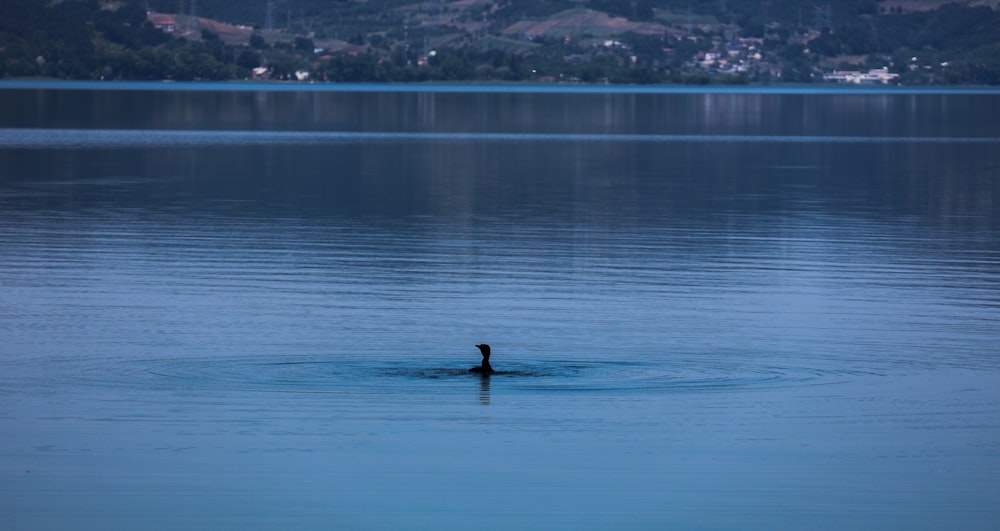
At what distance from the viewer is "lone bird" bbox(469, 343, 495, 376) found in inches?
833

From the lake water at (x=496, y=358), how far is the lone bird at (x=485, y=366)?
147 millimetres

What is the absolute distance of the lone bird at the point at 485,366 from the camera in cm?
2116

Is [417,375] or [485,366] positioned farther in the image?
[417,375]

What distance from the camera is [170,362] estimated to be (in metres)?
22.4

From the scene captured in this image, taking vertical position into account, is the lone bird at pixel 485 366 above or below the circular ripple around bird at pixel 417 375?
above

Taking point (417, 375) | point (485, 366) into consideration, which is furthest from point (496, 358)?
point (417, 375)

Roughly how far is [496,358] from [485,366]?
140 centimetres

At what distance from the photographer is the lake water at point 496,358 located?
1650cm

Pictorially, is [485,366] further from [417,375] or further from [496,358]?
[496,358]

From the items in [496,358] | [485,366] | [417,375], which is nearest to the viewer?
[485,366]

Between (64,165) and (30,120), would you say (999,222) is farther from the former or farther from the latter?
(30,120)

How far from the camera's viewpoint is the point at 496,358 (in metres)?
23.0

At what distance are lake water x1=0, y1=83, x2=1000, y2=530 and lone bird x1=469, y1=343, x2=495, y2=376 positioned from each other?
147 mm

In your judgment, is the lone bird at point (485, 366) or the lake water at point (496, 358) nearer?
the lake water at point (496, 358)
